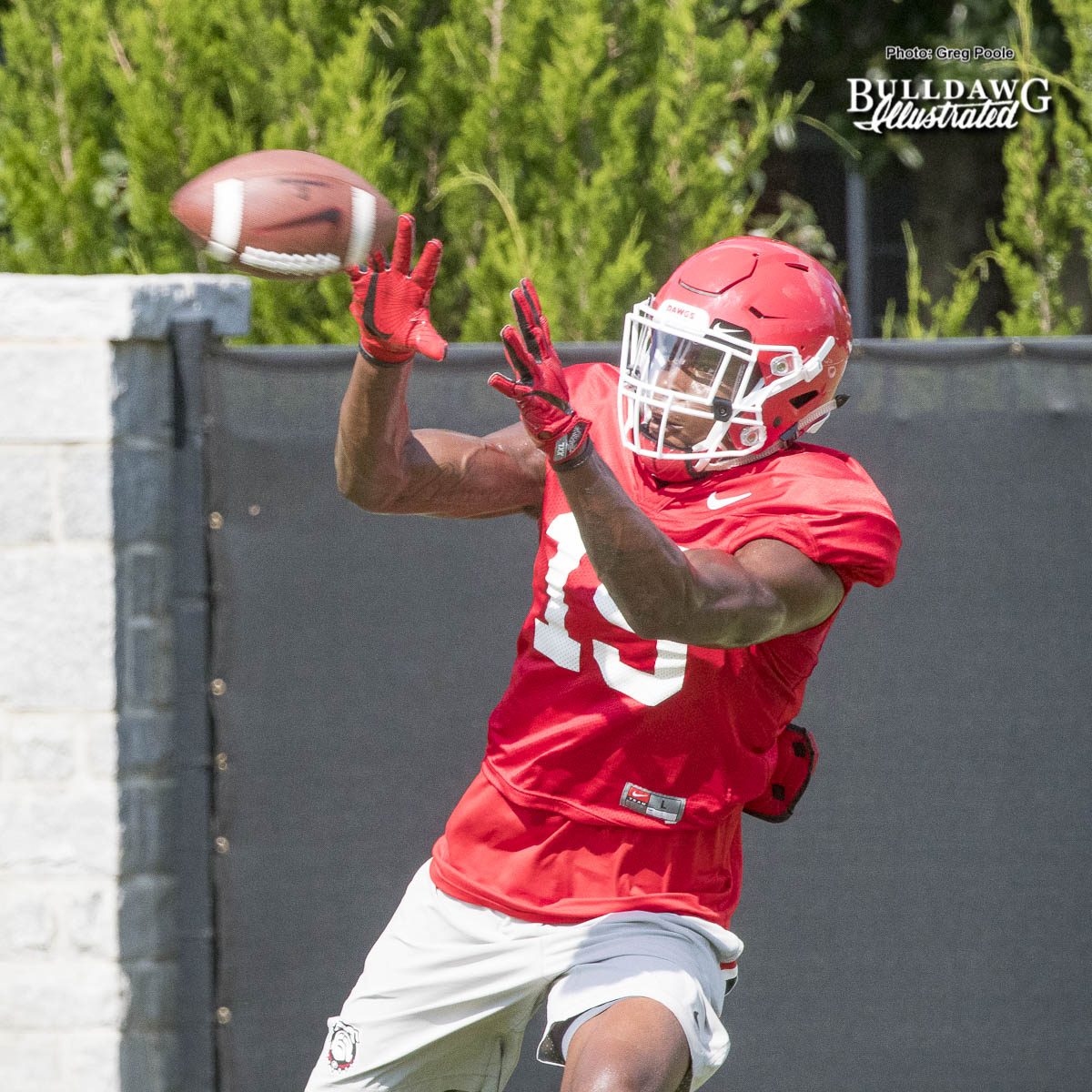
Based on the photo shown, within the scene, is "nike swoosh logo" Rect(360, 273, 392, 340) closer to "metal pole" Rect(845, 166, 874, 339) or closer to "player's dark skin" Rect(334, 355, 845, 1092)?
"player's dark skin" Rect(334, 355, 845, 1092)

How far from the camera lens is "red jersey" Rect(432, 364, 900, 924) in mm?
2350

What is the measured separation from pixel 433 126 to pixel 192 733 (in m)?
2.29

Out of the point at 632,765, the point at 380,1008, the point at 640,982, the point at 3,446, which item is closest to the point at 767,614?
the point at 632,765

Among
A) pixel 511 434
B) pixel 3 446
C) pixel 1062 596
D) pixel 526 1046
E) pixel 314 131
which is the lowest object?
pixel 526 1046

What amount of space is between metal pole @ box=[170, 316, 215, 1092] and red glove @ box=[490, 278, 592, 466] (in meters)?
1.49

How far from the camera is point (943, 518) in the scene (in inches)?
133

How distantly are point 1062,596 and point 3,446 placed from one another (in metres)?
2.39

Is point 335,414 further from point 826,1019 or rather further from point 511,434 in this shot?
point 826,1019

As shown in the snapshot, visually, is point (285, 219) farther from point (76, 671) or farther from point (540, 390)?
point (76, 671)

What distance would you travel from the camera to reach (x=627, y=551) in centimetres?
201

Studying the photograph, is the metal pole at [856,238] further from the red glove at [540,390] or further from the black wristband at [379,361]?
the red glove at [540,390]

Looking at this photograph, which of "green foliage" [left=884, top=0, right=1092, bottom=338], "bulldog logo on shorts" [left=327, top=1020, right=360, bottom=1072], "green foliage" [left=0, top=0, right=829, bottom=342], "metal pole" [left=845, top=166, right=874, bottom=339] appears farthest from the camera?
"metal pole" [left=845, top=166, right=874, bottom=339]

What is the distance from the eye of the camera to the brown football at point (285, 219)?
8.43 ft

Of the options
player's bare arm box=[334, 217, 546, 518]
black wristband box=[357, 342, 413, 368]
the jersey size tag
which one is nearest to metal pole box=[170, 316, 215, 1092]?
player's bare arm box=[334, 217, 546, 518]
